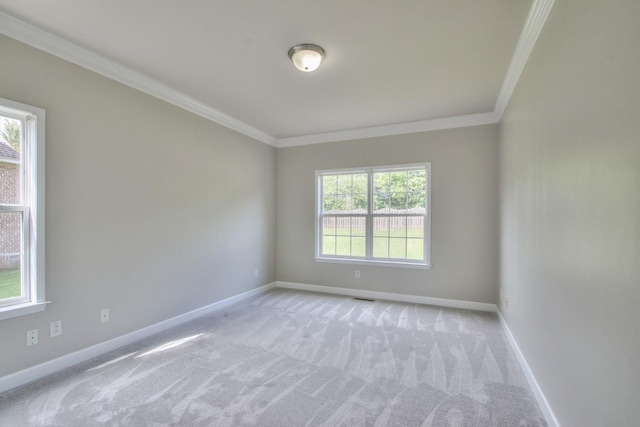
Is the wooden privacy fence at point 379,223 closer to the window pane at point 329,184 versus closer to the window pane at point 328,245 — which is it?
the window pane at point 328,245

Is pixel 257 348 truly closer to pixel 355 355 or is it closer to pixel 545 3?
pixel 355 355

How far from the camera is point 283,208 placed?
5371 millimetres

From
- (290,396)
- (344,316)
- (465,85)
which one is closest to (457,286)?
(344,316)

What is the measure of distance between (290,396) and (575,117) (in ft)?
7.86

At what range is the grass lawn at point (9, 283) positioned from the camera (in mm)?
2225

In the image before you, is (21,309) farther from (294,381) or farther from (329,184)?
(329,184)

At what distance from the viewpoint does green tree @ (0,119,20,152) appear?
7.38ft

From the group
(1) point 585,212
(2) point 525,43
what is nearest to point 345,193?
(2) point 525,43

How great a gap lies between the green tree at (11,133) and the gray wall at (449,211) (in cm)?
361

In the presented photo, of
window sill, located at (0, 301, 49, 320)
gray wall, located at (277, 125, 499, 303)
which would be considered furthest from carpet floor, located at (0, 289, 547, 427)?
gray wall, located at (277, 125, 499, 303)

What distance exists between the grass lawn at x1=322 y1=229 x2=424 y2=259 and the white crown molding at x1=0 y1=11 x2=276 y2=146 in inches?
96.7

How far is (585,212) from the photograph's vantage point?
1.43 metres

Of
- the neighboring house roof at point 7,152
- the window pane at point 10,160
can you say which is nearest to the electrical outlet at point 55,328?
the window pane at point 10,160

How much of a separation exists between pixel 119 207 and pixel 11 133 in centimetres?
91
